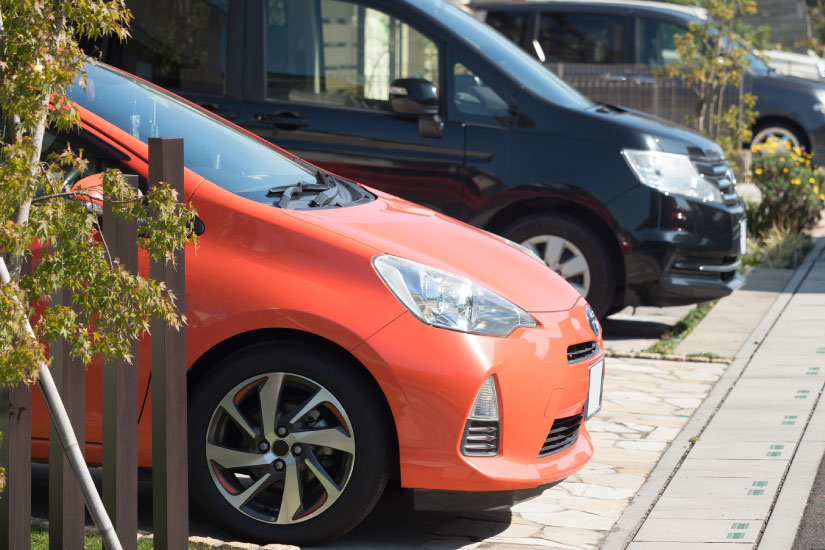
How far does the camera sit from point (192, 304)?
4047 mm

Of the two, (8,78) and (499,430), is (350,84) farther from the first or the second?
(8,78)

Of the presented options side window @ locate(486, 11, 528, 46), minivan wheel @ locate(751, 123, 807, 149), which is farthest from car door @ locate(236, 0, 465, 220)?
minivan wheel @ locate(751, 123, 807, 149)

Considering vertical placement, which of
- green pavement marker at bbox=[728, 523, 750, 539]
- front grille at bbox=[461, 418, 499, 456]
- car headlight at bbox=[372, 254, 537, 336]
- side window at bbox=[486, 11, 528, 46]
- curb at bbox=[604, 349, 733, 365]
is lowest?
green pavement marker at bbox=[728, 523, 750, 539]

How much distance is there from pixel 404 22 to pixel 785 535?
4286 mm

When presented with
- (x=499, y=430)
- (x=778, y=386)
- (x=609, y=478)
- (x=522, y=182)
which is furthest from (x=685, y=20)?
(x=499, y=430)

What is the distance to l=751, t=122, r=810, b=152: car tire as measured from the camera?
604 inches

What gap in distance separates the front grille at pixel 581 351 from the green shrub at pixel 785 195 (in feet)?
23.4

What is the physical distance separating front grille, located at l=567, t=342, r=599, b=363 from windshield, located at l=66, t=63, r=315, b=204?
1.16 m

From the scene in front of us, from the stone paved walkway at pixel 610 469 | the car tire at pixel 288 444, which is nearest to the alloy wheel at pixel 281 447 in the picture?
the car tire at pixel 288 444

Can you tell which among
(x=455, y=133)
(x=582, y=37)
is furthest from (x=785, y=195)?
(x=582, y=37)

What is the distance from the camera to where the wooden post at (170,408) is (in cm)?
320

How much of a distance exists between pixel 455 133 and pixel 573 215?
2.86 ft

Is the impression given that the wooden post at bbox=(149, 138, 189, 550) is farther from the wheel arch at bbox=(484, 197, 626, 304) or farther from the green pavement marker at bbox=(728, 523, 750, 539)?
the wheel arch at bbox=(484, 197, 626, 304)

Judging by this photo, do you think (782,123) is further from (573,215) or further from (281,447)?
(281,447)
